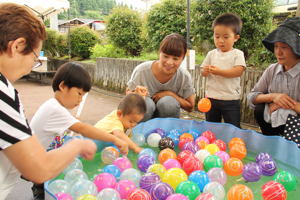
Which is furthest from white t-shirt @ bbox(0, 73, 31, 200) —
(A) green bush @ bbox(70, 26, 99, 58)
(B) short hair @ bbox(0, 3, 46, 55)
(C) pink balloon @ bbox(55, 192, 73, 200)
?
(A) green bush @ bbox(70, 26, 99, 58)

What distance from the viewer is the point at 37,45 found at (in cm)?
123

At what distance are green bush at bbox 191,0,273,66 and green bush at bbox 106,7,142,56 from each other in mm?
3384

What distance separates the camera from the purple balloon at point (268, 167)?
212 centimetres

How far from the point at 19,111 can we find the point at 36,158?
0.20 meters

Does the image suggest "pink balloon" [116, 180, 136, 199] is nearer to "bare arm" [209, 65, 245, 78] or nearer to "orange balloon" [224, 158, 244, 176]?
"orange balloon" [224, 158, 244, 176]

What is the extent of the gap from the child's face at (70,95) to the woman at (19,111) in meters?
0.84

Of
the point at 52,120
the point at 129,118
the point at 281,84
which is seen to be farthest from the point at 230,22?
the point at 52,120

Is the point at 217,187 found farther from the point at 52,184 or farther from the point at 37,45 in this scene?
the point at 37,45

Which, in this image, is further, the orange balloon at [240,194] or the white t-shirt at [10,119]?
the orange balloon at [240,194]

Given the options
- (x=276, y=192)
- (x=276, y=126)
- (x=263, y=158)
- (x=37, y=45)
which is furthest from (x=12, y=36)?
(x=276, y=126)

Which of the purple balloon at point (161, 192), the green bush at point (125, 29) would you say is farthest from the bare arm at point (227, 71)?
the green bush at point (125, 29)

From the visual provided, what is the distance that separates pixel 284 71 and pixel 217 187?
Result: 1.58 m

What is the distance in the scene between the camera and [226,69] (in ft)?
9.58

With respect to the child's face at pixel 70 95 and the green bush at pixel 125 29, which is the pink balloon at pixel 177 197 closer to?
the child's face at pixel 70 95
